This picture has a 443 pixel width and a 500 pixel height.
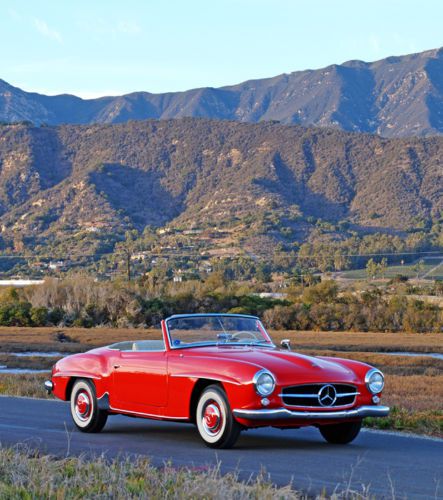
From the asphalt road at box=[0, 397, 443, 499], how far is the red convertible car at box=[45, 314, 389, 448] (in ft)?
1.01

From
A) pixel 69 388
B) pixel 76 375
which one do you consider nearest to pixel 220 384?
pixel 76 375

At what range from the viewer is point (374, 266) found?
104000 millimetres

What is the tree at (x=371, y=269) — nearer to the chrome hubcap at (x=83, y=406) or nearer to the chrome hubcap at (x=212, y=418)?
the chrome hubcap at (x=83, y=406)

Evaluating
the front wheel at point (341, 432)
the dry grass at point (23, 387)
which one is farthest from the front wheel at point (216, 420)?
the dry grass at point (23, 387)

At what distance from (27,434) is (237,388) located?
302 cm

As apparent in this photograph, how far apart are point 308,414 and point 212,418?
1009 millimetres

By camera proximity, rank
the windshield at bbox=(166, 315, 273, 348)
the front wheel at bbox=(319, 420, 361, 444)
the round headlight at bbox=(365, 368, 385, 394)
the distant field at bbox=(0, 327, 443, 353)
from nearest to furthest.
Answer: the round headlight at bbox=(365, 368, 385, 394) → the front wheel at bbox=(319, 420, 361, 444) → the windshield at bbox=(166, 315, 273, 348) → the distant field at bbox=(0, 327, 443, 353)

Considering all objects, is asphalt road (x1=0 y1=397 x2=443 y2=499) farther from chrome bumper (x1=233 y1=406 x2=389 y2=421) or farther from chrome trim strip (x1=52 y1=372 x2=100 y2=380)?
chrome trim strip (x1=52 y1=372 x2=100 y2=380)

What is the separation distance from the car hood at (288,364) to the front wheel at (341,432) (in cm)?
71

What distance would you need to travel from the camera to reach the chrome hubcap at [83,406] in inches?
498

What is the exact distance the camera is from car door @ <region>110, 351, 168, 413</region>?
11703mm

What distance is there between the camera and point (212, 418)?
10.9m

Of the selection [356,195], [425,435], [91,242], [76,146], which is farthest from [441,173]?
[425,435]

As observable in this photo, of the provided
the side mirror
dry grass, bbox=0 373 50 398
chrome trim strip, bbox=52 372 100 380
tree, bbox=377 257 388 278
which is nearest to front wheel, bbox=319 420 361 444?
the side mirror
